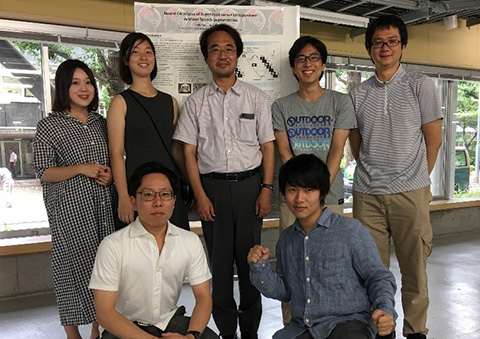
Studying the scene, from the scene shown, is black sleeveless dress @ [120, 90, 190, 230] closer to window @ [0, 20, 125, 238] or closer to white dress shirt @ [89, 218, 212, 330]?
white dress shirt @ [89, 218, 212, 330]

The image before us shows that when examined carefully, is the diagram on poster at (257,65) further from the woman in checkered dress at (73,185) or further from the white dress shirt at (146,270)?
the white dress shirt at (146,270)

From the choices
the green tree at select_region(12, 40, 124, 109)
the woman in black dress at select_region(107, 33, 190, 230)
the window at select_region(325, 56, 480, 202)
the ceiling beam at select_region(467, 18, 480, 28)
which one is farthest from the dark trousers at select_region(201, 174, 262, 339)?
the ceiling beam at select_region(467, 18, 480, 28)

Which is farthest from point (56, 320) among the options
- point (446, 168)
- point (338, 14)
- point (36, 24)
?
point (446, 168)

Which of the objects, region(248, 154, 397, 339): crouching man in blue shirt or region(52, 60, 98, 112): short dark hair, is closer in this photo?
region(248, 154, 397, 339): crouching man in blue shirt

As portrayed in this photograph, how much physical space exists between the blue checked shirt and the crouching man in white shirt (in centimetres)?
27

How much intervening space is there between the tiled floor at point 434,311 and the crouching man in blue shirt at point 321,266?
1.25 m

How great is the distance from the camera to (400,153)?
2.26 m

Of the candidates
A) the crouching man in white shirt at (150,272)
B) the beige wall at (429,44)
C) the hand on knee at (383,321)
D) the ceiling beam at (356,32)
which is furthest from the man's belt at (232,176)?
the ceiling beam at (356,32)

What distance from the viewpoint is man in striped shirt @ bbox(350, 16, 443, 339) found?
2.25 metres

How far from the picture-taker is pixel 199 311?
5.65 feet

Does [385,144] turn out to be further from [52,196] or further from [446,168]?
[446,168]

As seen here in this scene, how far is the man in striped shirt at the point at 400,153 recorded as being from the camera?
225 cm

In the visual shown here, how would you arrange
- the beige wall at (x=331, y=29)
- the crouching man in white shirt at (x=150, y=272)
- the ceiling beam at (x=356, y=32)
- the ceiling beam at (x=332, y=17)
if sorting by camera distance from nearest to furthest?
the crouching man in white shirt at (x=150, y=272), the beige wall at (x=331, y=29), the ceiling beam at (x=332, y=17), the ceiling beam at (x=356, y=32)

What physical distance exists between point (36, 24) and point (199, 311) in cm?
289
